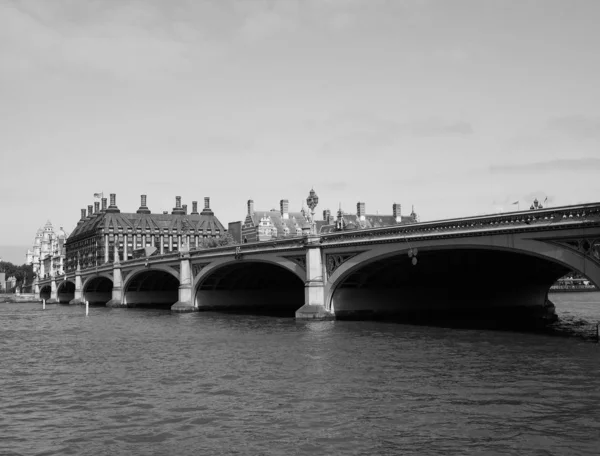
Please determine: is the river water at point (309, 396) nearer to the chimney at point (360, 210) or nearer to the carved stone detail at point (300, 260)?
the carved stone detail at point (300, 260)

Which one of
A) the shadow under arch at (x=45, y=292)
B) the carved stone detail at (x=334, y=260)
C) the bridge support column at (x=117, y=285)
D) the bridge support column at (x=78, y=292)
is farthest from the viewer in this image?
the shadow under arch at (x=45, y=292)

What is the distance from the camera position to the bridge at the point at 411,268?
4019 centimetres

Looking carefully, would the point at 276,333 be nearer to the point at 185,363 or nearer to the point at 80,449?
the point at 185,363

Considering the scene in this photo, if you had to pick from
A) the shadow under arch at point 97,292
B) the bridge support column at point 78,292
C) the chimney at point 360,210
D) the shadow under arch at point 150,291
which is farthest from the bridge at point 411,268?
the chimney at point 360,210

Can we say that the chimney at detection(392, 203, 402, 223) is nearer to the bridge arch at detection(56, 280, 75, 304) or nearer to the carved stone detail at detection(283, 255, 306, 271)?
the bridge arch at detection(56, 280, 75, 304)

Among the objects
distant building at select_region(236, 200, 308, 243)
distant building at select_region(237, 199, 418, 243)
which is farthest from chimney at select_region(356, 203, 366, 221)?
distant building at select_region(236, 200, 308, 243)

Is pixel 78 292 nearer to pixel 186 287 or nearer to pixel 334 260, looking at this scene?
pixel 186 287

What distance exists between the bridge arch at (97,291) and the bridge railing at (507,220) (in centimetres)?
9672

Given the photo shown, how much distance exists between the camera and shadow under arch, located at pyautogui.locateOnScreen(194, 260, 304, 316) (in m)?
87.2

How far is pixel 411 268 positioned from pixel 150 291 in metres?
64.8

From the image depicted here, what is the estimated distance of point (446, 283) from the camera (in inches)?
2719

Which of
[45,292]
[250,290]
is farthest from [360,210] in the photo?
[45,292]

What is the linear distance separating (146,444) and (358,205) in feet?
464

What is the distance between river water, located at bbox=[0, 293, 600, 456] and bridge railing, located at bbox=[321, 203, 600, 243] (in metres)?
7.16
